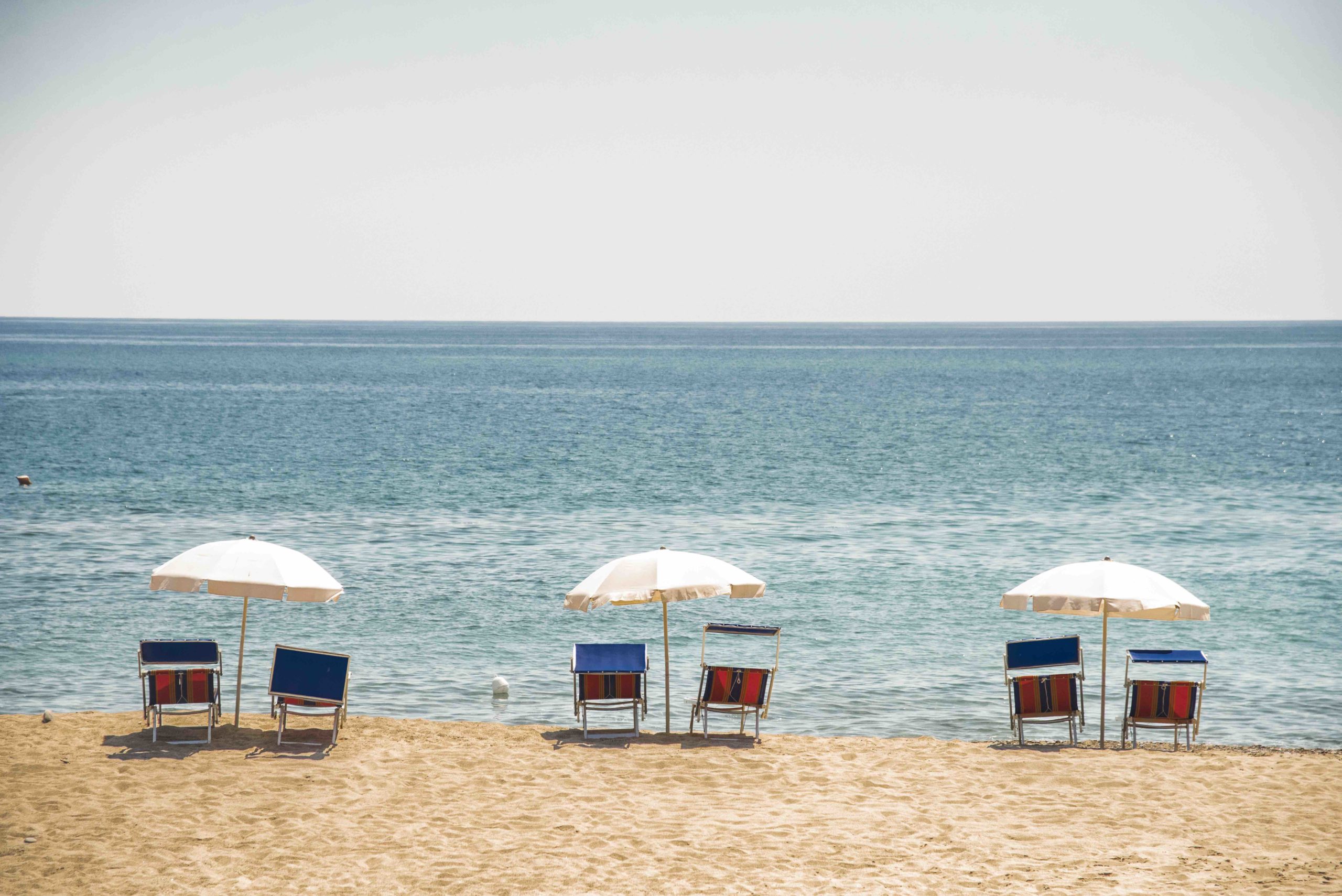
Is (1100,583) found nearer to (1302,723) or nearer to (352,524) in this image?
(1302,723)

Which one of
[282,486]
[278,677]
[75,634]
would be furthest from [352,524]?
[278,677]

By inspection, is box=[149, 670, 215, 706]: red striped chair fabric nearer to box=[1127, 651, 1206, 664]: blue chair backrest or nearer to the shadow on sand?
the shadow on sand

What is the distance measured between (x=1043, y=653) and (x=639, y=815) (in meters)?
4.66

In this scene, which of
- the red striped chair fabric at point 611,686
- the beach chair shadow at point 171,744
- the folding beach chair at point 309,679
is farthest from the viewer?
the red striped chair fabric at point 611,686

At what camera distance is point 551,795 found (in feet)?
32.9

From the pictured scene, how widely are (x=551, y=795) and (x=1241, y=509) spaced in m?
28.7

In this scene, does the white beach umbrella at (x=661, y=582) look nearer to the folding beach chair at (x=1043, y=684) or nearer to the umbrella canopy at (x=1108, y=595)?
the umbrella canopy at (x=1108, y=595)

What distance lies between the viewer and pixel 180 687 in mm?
11109

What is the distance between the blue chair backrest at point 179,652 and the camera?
441 inches

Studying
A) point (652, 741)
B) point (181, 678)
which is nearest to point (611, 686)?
point (652, 741)

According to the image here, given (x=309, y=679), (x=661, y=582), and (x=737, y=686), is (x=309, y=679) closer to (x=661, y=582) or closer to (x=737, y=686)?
(x=661, y=582)

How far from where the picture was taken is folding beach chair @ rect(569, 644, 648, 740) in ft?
38.3

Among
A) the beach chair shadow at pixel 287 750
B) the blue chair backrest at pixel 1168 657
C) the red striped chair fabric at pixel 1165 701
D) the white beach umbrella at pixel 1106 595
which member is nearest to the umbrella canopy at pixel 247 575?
the beach chair shadow at pixel 287 750

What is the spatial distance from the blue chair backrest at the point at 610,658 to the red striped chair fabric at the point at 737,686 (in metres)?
0.69
